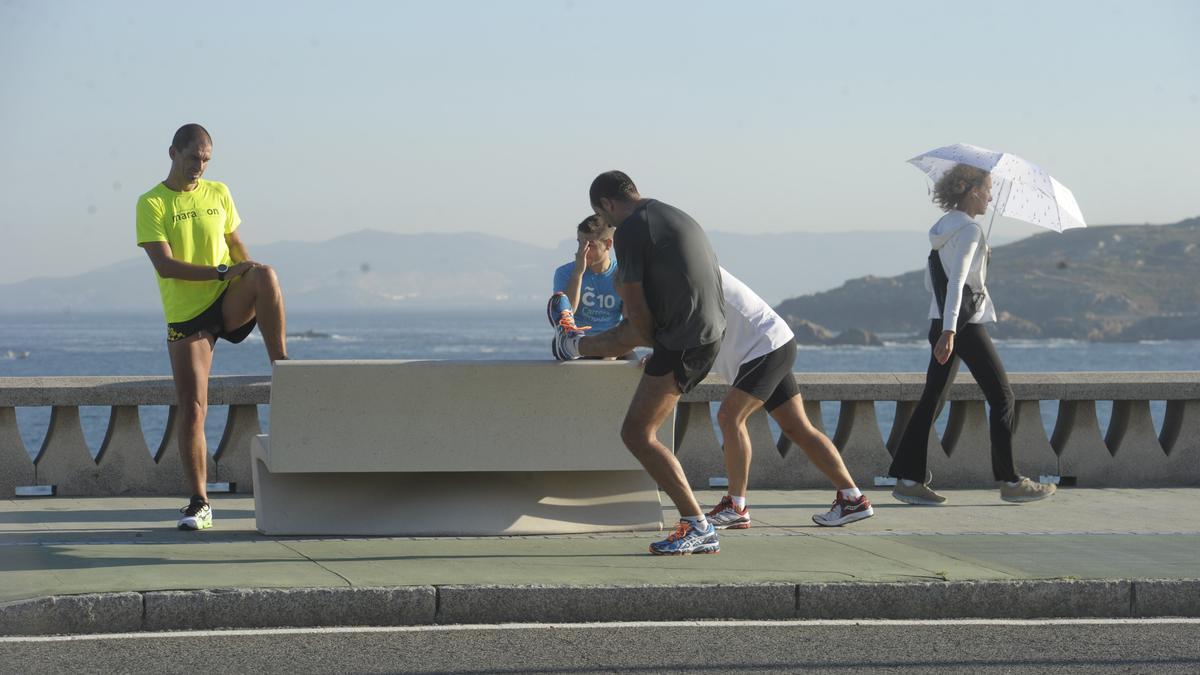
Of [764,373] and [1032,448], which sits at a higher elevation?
[764,373]

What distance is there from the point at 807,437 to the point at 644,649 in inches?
99.3

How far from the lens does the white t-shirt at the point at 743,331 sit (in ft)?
24.3

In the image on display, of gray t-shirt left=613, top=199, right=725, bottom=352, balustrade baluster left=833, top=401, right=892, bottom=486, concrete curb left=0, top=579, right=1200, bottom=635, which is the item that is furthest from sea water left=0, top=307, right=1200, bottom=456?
concrete curb left=0, top=579, right=1200, bottom=635

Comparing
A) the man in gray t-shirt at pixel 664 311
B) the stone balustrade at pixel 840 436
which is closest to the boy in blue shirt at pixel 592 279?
the man in gray t-shirt at pixel 664 311

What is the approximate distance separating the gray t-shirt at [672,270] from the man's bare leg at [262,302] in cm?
188

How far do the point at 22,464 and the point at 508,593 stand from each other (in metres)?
4.29

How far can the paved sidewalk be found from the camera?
6051mm

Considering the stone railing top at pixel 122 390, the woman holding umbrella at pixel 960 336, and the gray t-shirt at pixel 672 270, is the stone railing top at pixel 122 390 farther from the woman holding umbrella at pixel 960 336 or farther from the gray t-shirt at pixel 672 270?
the woman holding umbrella at pixel 960 336

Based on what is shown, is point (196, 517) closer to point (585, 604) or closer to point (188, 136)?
point (188, 136)

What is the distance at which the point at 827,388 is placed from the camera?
9734 millimetres

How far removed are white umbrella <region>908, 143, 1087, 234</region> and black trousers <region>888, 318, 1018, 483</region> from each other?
2.56 feet

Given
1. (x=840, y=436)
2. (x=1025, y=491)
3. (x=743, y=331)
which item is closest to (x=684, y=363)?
(x=743, y=331)

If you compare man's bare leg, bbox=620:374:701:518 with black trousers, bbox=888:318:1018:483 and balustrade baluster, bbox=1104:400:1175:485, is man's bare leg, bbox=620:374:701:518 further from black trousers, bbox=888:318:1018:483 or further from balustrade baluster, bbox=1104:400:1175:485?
balustrade baluster, bbox=1104:400:1175:485

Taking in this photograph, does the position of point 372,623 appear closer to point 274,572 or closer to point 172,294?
point 274,572
